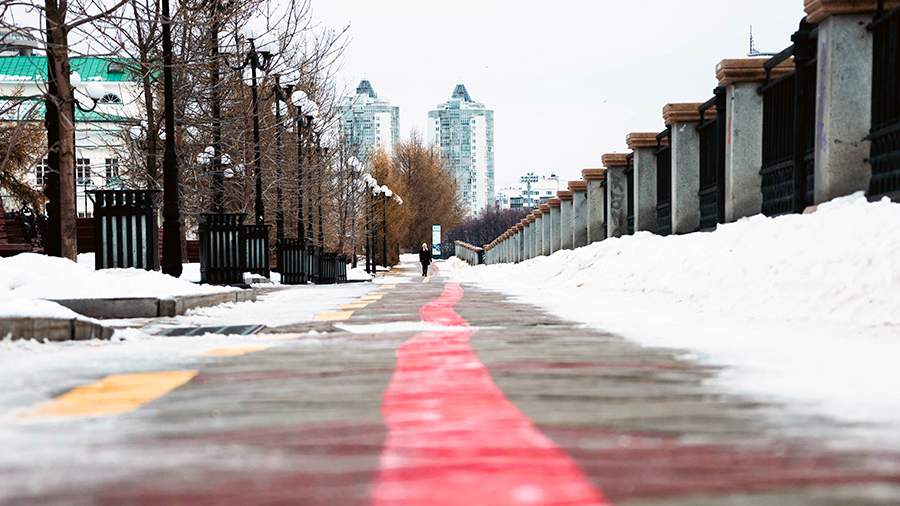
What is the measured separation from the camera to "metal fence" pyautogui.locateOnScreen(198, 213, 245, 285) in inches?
774

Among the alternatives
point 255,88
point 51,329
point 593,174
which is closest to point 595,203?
point 593,174

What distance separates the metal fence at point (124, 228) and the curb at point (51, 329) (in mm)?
6919

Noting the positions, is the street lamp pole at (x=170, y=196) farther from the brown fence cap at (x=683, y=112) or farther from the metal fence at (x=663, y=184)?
the metal fence at (x=663, y=184)

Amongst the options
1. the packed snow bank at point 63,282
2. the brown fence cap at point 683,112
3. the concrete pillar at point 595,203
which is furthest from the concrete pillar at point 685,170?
the packed snow bank at point 63,282

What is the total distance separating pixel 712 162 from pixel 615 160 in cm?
957

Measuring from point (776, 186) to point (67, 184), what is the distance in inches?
396

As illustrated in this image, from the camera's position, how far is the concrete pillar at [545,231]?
148 ft

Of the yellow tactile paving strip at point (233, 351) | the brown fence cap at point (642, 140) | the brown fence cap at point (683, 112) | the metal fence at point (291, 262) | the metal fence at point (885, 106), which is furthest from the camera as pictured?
the metal fence at point (291, 262)

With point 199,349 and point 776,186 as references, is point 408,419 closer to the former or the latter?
point 199,349

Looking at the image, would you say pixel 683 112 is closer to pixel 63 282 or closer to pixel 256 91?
pixel 256 91

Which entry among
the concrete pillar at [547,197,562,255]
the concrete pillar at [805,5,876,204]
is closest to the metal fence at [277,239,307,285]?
the concrete pillar at [547,197,562,255]

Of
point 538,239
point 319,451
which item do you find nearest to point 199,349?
point 319,451

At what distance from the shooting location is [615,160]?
29031 millimetres

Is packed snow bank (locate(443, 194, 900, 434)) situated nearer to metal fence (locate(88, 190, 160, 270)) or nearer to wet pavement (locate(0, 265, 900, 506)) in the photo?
wet pavement (locate(0, 265, 900, 506))
